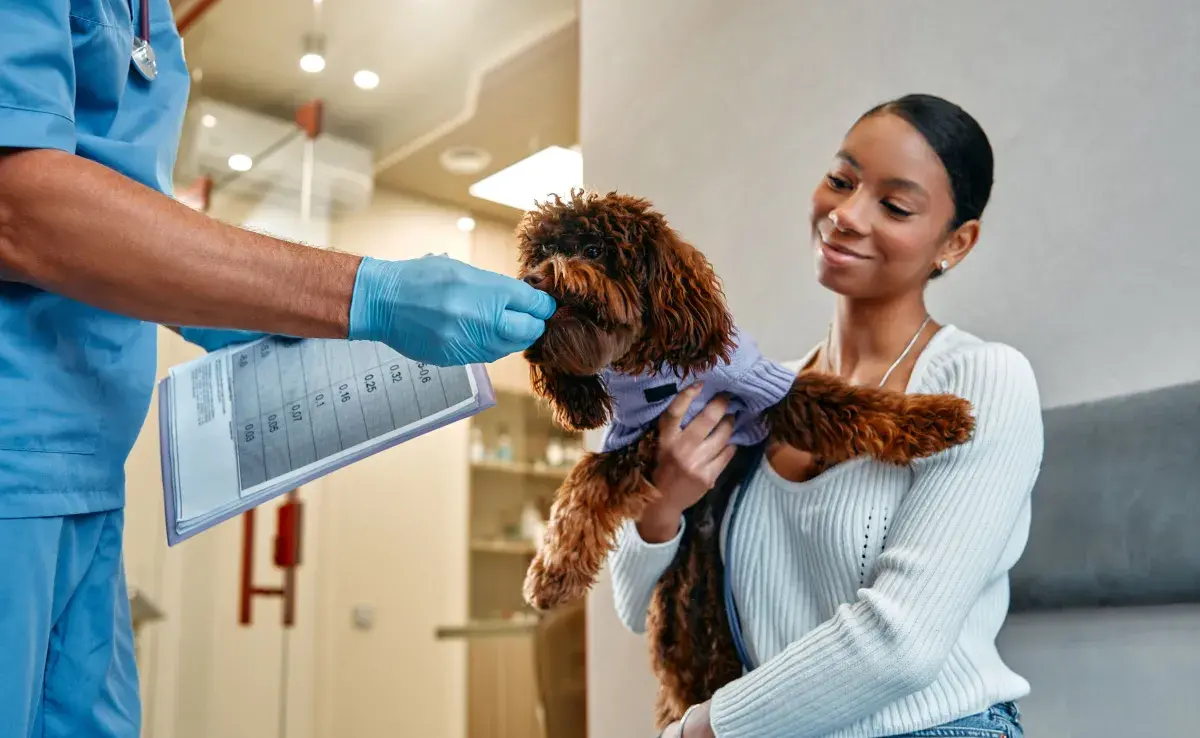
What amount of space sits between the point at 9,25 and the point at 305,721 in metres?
2.24

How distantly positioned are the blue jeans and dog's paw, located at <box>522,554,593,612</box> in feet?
1.40

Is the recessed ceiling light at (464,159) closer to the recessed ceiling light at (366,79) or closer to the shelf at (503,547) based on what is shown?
the recessed ceiling light at (366,79)

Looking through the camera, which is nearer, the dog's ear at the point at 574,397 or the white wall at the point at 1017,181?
the dog's ear at the point at 574,397

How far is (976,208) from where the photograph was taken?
1.33m

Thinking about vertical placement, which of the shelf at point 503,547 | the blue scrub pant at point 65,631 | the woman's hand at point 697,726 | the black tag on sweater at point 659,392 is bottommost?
the woman's hand at point 697,726

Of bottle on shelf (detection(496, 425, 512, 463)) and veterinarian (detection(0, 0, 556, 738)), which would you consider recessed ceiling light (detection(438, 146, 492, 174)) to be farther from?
veterinarian (detection(0, 0, 556, 738))

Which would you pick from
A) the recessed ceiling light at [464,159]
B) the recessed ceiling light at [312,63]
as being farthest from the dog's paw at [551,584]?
the recessed ceiling light at [312,63]

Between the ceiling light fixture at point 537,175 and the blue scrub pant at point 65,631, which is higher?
the ceiling light fixture at point 537,175

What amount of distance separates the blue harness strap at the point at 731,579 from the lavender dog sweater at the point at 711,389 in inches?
3.4

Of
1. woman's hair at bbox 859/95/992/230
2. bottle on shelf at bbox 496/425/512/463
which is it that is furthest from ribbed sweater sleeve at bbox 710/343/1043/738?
bottle on shelf at bbox 496/425/512/463

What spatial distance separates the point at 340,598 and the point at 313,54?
62.1 inches

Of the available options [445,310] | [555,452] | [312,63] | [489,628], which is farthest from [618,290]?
[312,63]

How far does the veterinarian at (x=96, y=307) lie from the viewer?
79cm

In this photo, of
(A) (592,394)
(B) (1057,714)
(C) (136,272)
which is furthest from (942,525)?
(C) (136,272)
